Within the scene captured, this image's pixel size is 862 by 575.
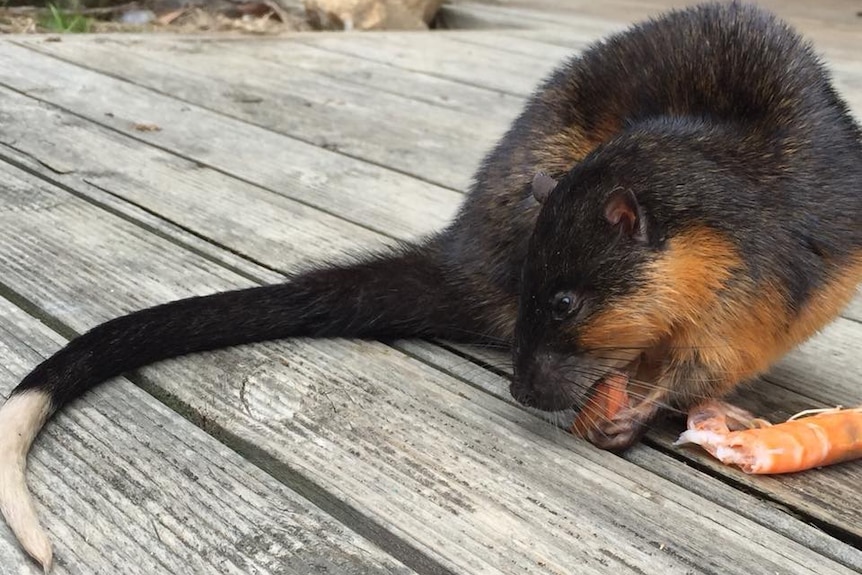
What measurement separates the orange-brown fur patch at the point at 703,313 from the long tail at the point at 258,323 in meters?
0.48

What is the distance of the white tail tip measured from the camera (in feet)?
4.88

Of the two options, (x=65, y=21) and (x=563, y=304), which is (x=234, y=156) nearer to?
(x=563, y=304)

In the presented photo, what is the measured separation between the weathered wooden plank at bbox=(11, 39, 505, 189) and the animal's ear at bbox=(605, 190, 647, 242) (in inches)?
64.4

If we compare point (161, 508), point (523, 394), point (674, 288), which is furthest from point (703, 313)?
point (161, 508)

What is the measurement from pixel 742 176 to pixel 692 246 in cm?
21

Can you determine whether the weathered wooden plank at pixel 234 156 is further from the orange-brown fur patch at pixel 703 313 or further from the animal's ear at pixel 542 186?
the orange-brown fur patch at pixel 703 313

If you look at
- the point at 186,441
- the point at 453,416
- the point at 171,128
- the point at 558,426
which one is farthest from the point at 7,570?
the point at 171,128

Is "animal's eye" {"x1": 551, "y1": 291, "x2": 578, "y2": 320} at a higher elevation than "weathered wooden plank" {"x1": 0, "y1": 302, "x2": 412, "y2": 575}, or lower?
higher

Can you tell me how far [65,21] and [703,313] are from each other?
635 cm

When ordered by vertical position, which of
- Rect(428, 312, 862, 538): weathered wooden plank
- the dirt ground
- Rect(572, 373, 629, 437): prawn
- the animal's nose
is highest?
the animal's nose

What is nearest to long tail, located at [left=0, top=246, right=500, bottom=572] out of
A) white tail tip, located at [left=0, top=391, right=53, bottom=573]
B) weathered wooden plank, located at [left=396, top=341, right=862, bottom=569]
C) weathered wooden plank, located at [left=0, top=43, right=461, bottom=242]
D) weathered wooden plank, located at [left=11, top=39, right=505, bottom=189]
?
white tail tip, located at [left=0, top=391, right=53, bottom=573]

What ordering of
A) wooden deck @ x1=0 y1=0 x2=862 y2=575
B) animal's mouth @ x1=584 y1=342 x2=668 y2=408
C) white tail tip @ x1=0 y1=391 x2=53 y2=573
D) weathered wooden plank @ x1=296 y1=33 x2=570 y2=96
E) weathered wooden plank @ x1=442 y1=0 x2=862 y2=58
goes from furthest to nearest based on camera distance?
weathered wooden plank @ x1=442 y1=0 x2=862 y2=58 < weathered wooden plank @ x1=296 y1=33 x2=570 y2=96 < animal's mouth @ x1=584 y1=342 x2=668 y2=408 < wooden deck @ x1=0 y1=0 x2=862 y2=575 < white tail tip @ x1=0 y1=391 x2=53 y2=573

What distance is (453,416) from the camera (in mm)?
2035

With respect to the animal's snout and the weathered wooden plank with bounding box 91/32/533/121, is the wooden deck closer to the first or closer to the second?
the animal's snout
